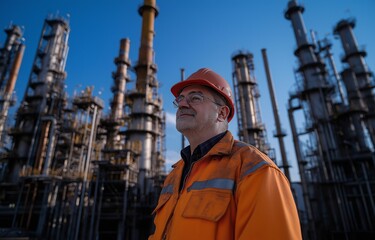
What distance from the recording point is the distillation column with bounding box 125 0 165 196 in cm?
1936

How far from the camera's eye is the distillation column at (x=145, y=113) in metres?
19.4

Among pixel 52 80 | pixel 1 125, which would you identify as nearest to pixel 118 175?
pixel 52 80

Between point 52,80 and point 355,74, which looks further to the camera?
point 355,74

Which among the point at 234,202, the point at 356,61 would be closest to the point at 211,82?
the point at 234,202

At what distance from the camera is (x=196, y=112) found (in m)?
2.20

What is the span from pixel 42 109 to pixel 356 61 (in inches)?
1384

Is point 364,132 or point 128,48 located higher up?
point 128,48

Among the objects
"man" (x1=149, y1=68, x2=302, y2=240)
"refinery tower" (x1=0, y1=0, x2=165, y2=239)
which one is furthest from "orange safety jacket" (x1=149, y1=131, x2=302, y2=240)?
"refinery tower" (x1=0, y1=0, x2=165, y2=239)

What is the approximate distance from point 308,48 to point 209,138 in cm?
2604

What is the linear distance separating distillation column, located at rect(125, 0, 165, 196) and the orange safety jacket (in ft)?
56.9

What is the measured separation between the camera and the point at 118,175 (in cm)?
1855

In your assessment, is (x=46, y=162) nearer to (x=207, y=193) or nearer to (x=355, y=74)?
(x=207, y=193)

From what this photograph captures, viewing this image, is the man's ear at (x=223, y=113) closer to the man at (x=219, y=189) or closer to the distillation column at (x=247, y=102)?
the man at (x=219, y=189)

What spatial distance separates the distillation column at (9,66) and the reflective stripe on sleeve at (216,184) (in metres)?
29.0
